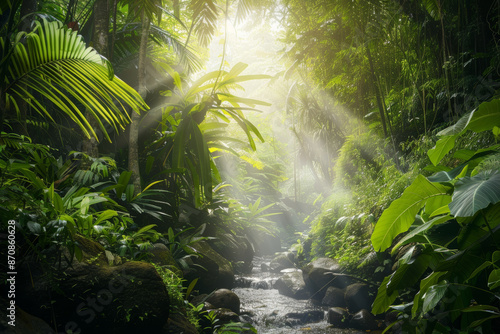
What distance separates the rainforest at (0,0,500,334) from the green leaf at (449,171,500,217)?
0.01 m

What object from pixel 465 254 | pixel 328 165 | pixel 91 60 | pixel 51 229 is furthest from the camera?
pixel 328 165

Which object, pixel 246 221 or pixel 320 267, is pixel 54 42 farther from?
pixel 246 221

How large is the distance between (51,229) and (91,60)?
46.0 inches

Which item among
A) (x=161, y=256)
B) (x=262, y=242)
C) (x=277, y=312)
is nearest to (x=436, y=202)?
(x=161, y=256)

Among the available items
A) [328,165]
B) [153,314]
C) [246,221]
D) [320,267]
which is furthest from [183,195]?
[328,165]

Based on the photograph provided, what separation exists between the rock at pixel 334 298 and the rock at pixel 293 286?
0.60 meters

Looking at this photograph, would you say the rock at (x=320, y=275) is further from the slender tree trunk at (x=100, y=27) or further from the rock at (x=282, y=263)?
the slender tree trunk at (x=100, y=27)

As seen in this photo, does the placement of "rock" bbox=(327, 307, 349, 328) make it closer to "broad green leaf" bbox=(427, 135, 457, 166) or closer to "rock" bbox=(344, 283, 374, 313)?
"rock" bbox=(344, 283, 374, 313)

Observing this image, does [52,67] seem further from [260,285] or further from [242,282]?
[260,285]

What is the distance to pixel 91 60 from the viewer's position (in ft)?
6.27

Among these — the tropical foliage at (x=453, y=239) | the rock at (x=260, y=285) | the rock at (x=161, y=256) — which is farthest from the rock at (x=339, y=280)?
the tropical foliage at (x=453, y=239)

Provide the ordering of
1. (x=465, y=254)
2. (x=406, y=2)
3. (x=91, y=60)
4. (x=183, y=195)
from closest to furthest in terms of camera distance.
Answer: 1. (x=465, y=254)
2. (x=91, y=60)
3. (x=406, y=2)
4. (x=183, y=195)

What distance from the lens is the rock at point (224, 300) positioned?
4.03 m

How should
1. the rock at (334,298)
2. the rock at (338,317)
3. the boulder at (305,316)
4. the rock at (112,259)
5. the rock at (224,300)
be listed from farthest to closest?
→ the rock at (334,298), the boulder at (305,316), the rock at (224,300), the rock at (338,317), the rock at (112,259)
